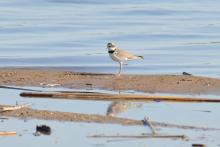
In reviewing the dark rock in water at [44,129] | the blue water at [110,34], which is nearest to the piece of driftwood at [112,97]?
the dark rock in water at [44,129]

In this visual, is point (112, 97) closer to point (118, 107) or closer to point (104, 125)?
point (118, 107)

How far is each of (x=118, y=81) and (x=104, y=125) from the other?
11.7 ft

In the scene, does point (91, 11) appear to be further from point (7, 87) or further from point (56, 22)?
point (7, 87)

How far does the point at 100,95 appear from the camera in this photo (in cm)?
1163

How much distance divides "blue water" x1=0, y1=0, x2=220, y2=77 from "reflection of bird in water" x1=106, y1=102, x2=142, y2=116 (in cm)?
385

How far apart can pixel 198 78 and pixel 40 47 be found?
5.62 m

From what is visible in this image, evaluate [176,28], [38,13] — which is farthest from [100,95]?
[38,13]

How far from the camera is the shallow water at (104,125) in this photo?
9.12 metres

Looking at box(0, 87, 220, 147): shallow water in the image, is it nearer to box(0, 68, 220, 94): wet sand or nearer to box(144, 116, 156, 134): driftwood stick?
box(144, 116, 156, 134): driftwood stick

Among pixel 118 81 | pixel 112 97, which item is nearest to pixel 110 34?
pixel 118 81

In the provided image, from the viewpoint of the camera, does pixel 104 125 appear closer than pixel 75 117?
Yes

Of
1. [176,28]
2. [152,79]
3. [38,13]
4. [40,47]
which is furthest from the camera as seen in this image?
[38,13]

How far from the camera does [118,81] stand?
→ 13531 mm

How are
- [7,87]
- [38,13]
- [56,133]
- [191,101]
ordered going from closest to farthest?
[56,133] < [191,101] < [7,87] < [38,13]
